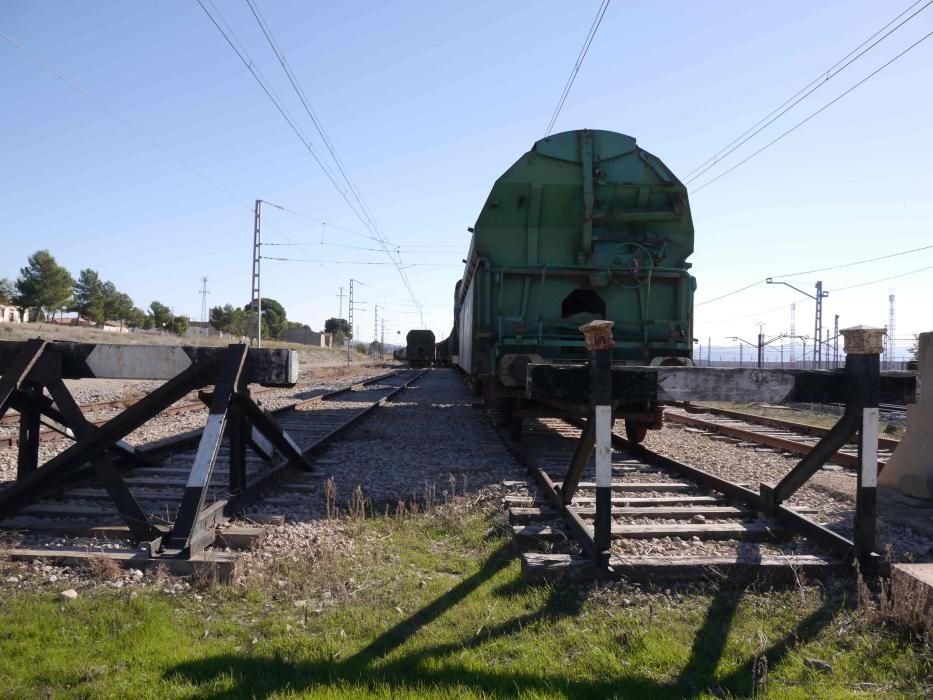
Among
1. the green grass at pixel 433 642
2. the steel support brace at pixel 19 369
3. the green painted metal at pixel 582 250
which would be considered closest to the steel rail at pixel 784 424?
the green painted metal at pixel 582 250

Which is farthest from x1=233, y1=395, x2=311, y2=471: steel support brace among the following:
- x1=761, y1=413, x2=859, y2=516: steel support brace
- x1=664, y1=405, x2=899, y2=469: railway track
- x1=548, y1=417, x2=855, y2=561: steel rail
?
x1=664, y1=405, x2=899, y2=469: railway track

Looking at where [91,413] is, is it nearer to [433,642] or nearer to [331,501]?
[331,501]

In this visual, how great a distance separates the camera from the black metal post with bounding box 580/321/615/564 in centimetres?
372

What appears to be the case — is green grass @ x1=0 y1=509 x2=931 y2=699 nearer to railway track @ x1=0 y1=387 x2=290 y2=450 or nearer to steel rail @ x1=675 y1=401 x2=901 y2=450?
steel rail @ x1=675 y1=401 x2=901 y2=450

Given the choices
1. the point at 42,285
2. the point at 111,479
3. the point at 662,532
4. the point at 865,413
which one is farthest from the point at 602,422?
the point at 42,285

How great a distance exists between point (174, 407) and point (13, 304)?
78.0 metres

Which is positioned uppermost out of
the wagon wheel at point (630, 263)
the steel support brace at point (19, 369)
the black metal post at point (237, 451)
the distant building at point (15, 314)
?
the distant building at point (15, 314)

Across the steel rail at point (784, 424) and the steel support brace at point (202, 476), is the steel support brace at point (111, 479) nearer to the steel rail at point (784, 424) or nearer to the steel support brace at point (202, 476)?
the steel support brace at point (202, 476)

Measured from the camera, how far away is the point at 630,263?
328 inches

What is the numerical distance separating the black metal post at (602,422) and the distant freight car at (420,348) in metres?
38.8

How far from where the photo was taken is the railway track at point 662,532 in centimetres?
372

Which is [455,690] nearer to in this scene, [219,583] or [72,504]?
[219,583]

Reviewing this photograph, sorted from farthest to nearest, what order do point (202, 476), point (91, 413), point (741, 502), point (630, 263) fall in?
point (91, 413) → point (630, 263) → point (741, 502) → point (202, 476)

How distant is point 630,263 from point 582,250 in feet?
2.06
